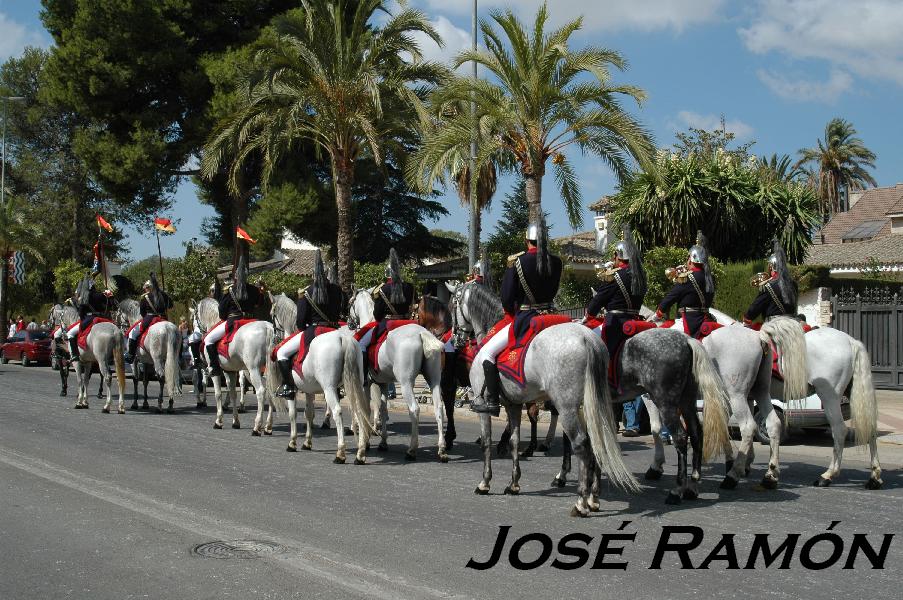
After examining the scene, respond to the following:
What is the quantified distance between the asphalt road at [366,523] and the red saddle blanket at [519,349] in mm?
1312

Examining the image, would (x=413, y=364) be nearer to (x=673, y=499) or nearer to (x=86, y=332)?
(x=673, y=499)

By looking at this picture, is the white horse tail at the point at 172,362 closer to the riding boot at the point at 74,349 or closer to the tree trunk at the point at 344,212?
the riding boot at the point at 74,349

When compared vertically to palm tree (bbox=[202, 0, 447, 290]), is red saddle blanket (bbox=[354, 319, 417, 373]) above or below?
below

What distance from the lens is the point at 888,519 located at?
27.7ft

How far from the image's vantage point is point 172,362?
57.9ft

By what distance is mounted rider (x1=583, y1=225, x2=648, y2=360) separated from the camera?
32.5ft

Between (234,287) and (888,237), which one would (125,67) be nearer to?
(234,287)

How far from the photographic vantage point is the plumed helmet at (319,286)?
12.9 meters

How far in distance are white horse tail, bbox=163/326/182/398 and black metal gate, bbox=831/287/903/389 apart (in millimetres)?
16412

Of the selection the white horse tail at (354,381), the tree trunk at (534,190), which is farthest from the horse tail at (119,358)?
the tree trunk at (534,190)

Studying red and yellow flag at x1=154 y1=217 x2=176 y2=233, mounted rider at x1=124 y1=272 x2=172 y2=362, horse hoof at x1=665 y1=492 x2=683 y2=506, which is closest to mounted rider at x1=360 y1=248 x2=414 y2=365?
horse hoof at x1=665 y1=492 x2=683 y2=506

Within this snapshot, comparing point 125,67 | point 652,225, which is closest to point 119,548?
point 652,225

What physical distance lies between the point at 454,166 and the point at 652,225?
28.5 ft

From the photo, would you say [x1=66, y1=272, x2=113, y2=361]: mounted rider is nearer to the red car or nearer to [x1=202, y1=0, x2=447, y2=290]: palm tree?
[x1=202, y1=0, x2=447, y2=290]: palm tree
